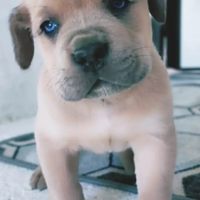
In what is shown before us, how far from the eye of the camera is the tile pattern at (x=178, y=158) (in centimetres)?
115

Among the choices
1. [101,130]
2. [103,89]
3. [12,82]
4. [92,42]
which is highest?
[92,42]

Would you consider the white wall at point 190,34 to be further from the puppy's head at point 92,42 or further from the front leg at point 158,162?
the front leg at point 158,162

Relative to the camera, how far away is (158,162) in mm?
968

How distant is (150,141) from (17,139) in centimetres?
79

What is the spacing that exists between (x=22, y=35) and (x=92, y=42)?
0.38 meters

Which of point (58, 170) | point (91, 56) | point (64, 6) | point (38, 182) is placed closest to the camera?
point (91, 56)

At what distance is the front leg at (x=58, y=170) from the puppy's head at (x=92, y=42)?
18 cm

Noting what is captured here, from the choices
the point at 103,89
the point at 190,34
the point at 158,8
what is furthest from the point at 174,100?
the point at 103,89

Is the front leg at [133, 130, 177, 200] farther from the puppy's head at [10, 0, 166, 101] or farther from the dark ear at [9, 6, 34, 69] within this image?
the dark ear at [9, 6, 34, 69]

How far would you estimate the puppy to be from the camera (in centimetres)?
82

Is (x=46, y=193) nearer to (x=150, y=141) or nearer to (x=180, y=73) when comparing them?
(x=150, y=141)

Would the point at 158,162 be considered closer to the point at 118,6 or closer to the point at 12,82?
the point at 118,6

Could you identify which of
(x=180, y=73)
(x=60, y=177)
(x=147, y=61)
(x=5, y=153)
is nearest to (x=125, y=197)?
(x=60, y=177)

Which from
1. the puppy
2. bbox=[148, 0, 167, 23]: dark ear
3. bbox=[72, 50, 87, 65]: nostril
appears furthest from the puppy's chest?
bbox=[148, 0, 167, 23]: dark ear
